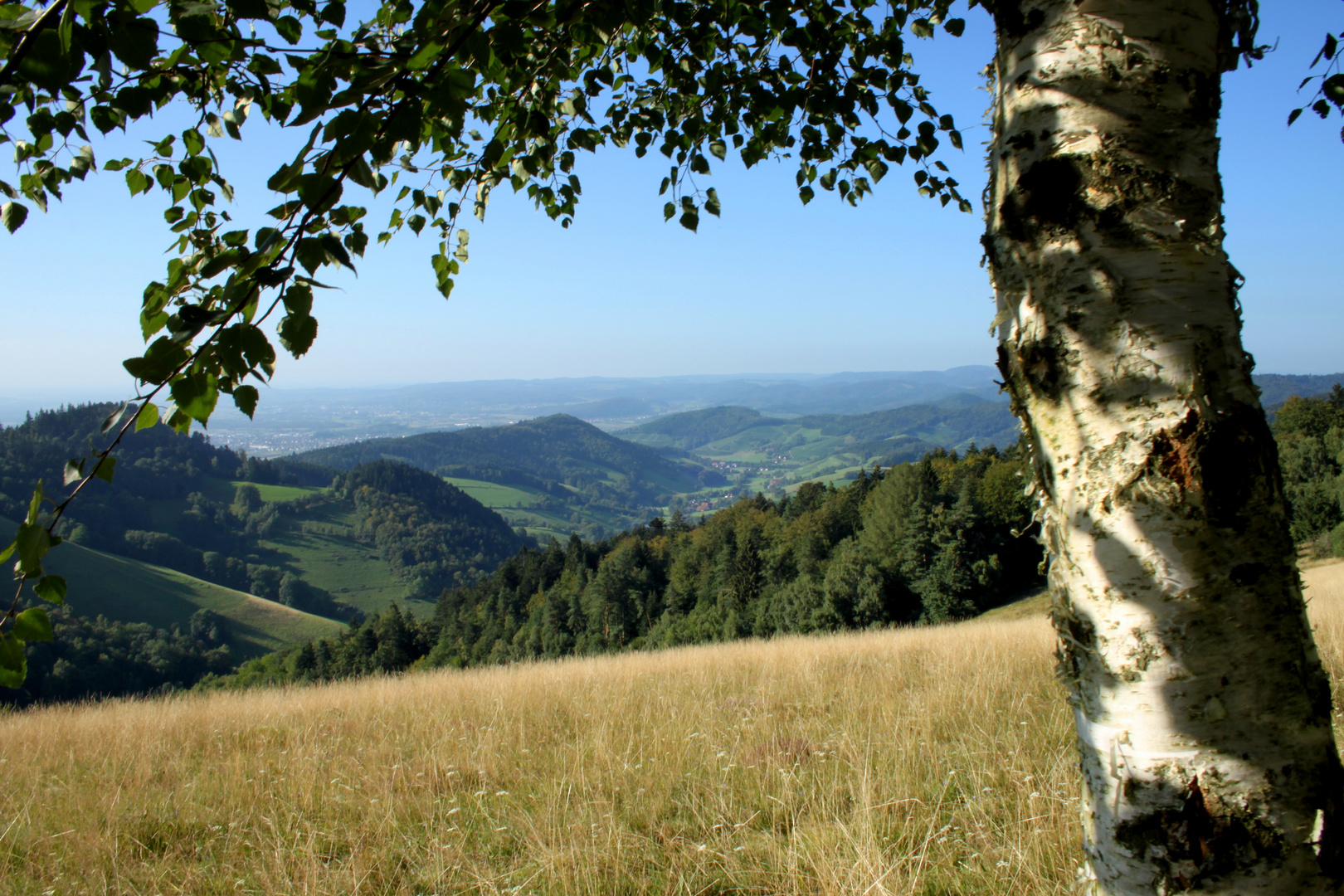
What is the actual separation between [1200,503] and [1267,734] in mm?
382

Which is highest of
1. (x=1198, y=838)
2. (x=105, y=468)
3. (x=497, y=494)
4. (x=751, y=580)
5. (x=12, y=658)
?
(x=105, y=468)

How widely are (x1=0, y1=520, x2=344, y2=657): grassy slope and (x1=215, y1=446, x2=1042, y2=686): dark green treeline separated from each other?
19196mm

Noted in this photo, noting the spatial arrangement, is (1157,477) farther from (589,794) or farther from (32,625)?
(589,794)

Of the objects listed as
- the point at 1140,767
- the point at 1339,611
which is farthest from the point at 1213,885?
the point at 1339,611

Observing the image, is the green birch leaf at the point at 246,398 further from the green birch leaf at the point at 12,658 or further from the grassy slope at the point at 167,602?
the grassy slope at the point at 167,602

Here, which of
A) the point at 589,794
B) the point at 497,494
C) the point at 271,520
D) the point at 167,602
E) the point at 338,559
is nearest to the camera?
the point at 589,794

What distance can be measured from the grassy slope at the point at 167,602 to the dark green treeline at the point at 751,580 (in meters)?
19.2

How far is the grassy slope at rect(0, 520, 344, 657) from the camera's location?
242 ft

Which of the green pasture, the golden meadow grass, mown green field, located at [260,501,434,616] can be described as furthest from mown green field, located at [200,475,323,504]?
the golden meadow grass

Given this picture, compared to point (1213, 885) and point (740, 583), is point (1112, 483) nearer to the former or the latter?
point (1213, 885)

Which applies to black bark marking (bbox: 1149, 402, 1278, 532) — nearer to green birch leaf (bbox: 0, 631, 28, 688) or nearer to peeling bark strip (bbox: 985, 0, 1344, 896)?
peeling bark strip (bbox: 985, 0, 1344, 896)

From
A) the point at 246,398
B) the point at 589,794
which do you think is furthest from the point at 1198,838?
the point at 589,794

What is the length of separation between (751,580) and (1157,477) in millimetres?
41262

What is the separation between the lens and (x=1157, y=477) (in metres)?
1.10
